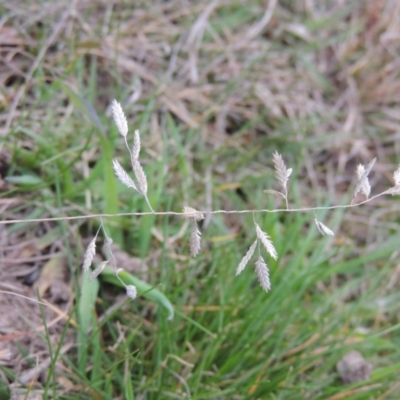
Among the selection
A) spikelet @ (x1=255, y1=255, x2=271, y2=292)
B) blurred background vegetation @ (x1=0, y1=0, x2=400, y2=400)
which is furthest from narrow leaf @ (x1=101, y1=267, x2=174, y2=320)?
spikelet @ (x1=255, y1=255, x2=271, y2=292)

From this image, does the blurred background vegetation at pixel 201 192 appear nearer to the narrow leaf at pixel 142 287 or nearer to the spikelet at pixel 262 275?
the narrow leaf at pixel 142 287

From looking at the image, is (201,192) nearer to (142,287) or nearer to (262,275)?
(142,287)

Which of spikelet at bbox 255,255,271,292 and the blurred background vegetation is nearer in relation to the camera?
spikelet at bbox 255,255,271,292

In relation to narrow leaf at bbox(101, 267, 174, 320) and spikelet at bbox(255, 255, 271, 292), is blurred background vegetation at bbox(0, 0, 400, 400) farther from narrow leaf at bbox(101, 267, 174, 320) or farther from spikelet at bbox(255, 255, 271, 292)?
spikelet at bbox(255, 255, 271, 292)

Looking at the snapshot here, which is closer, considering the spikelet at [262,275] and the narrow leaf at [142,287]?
the spikelet at [262,275]

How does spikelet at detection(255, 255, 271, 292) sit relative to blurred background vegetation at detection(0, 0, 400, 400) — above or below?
above

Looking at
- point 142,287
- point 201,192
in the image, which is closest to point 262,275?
point 142,287

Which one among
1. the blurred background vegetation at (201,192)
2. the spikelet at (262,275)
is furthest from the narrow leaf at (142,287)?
the spikelet at (262,275)

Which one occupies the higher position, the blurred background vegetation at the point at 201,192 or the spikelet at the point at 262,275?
the spikelet at the point at 262,275

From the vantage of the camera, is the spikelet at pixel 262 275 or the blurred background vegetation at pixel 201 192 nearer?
the spikelet at pixel 262 275
